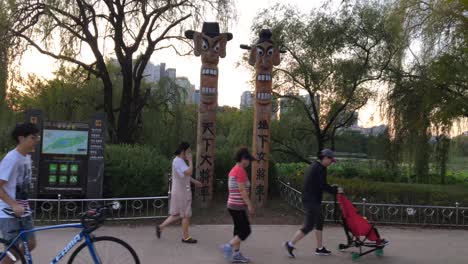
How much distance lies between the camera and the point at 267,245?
7.56 meters

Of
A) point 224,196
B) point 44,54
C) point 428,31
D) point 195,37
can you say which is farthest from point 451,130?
point 44,54

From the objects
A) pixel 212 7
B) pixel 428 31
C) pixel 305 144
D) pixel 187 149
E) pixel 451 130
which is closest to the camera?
pixel 187 149

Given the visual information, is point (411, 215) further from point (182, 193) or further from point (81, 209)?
point (81, 209)

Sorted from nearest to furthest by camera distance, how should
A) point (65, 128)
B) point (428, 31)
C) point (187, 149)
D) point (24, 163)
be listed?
point (24, 163) < point (187, 149) < point (65, 128) < point (428, 31)

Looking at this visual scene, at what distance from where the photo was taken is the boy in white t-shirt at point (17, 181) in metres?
4.50

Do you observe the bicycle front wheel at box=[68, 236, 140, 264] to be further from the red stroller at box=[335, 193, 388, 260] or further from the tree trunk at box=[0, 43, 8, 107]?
the tree trunk at box=[0, 43, 8, 107]

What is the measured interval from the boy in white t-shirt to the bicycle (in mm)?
59

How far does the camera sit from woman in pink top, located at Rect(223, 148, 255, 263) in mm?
6383

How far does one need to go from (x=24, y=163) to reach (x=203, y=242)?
142 inches

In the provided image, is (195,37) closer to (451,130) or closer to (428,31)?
(428,31)

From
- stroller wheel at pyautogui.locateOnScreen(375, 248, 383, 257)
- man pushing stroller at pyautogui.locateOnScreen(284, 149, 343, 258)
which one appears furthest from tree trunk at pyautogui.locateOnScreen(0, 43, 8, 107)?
stroller wheel at pyautogui.locateOnScreen(375, 248, 383, 257)

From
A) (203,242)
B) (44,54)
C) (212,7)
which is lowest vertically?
(203,242)

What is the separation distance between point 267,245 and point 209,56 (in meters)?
5.21

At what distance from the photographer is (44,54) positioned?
1365 centimetres
